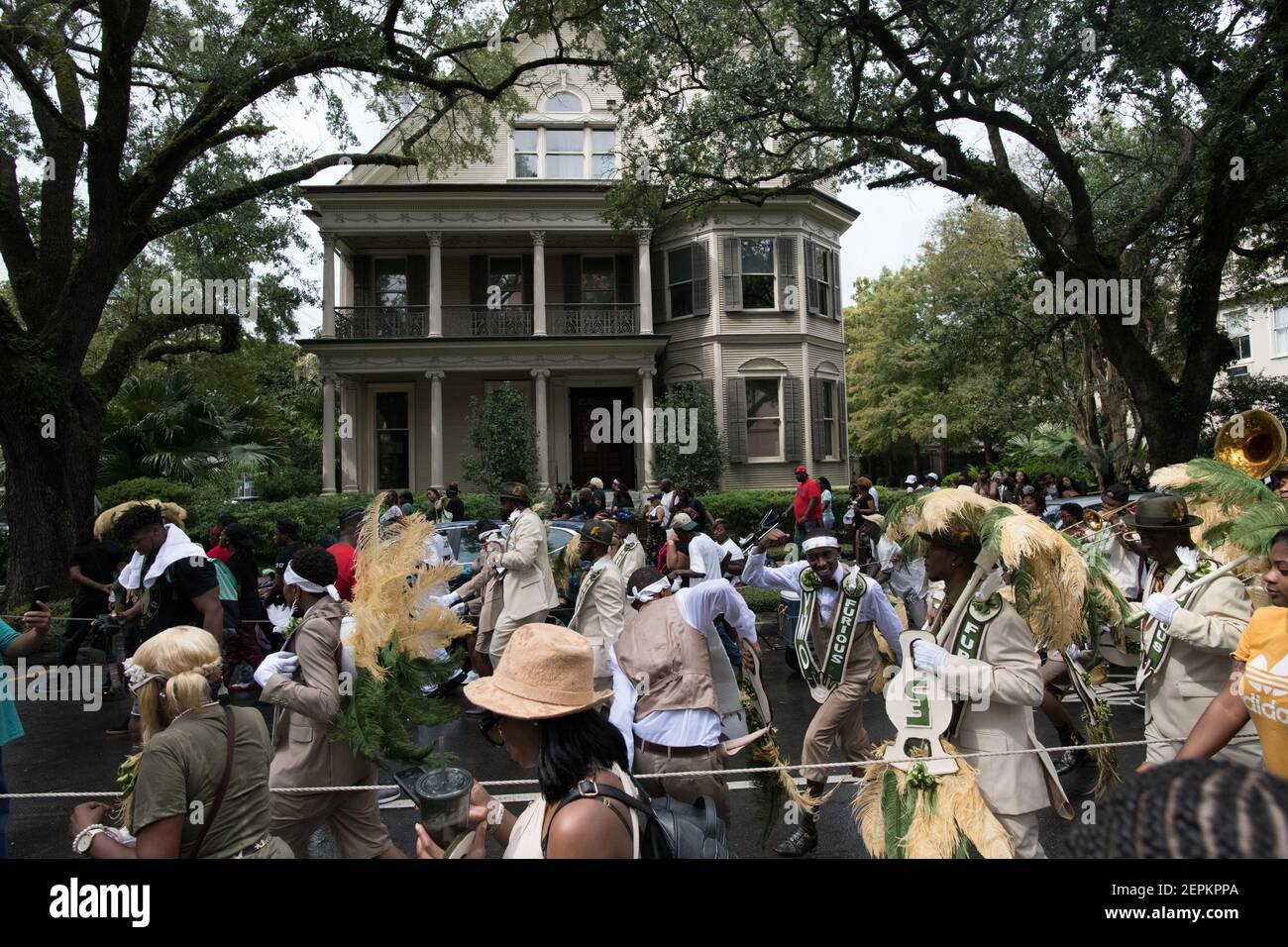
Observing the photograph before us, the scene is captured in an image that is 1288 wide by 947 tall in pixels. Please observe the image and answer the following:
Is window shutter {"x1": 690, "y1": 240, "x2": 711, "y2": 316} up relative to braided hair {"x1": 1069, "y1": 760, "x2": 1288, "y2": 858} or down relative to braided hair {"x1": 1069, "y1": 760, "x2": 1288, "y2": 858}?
up

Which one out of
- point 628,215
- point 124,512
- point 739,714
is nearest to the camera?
point 739,714

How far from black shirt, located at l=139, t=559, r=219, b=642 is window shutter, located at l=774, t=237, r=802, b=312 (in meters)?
20.8

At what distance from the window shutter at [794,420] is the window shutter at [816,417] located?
1.19 ft

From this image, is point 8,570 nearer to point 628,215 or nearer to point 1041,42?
point 628,215

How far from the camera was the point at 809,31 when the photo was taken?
12156 mm

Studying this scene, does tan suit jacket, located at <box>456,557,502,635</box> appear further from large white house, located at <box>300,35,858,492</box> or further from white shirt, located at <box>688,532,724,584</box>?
large white house, located at <box>300,35,858,492</box>

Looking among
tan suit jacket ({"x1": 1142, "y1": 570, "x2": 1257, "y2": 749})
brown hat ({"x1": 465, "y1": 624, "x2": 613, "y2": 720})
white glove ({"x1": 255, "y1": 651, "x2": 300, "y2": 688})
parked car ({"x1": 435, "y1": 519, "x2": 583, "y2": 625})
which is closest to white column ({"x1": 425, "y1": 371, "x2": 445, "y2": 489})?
parked car ({"x1": 435, "y1": 519, "x2": 583, "y2": 625})

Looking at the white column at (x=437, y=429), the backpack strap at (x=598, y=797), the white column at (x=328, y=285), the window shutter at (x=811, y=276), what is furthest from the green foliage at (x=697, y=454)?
the backpack strap at (x=598, y=797)

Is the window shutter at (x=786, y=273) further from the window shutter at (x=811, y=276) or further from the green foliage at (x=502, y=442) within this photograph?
the green foliage at (x=502, y=442)

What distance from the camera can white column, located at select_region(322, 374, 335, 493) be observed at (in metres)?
23.1

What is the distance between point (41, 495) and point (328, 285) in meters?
11.6


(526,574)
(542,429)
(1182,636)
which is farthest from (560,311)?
(1182,636)

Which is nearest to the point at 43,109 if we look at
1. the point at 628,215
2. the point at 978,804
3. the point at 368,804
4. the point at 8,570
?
the point at 8,570
